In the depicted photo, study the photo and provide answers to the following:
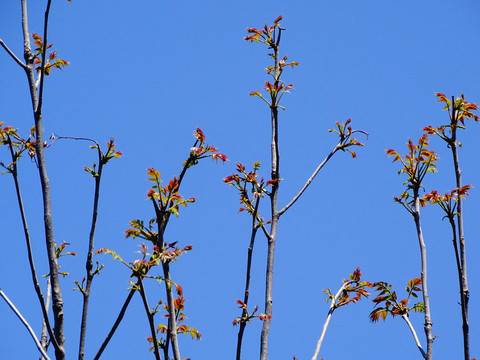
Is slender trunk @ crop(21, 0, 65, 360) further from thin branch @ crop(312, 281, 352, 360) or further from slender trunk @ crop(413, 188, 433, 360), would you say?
slender trunk @ crop(413, 188, 433, 360)

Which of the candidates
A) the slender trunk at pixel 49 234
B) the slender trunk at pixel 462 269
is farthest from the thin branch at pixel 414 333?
the slender trunk at pixel 49 234

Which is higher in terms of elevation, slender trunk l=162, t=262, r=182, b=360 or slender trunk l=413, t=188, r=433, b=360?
slender trunk l=413, t=188, r=433, b=360

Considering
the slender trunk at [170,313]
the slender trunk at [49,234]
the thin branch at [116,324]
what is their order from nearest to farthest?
1. the slender trunk at [170,313]
2. the thin branch at [116,324]
3. the slender trunk at [49,234]

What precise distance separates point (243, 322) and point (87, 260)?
3.95 feet

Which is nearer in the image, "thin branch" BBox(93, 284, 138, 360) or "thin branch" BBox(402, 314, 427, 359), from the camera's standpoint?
"thin branch" BBox(93, 284, 138, 360)

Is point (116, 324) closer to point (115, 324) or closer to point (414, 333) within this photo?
point (115, 324)

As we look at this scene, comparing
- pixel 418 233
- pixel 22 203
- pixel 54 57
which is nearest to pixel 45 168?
pixel 22 203

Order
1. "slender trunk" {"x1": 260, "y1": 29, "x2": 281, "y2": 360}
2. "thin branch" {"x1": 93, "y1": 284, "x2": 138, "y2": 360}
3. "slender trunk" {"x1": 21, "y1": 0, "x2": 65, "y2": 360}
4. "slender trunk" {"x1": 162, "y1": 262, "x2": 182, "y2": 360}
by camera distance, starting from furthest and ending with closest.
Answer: "slender trunk" {"x1": 260, "y1": 29, "x2": 281, "y2": 360}
"slender trunk" {"x1": 21, "y1": 0, "x2": 65, "y2": 360}
"thin branch" {"x1": 93, "y1": 284, "x2": 138, "y2": 360}
"slender trunk" {"x1": 162, "y1": 262, "x2": 182, "y2": 360}

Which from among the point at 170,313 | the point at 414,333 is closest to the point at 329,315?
the point at 414,333

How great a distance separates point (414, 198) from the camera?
4.64 meters

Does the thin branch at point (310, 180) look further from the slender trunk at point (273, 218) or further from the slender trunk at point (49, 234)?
the slender trunk at point (49, 234)

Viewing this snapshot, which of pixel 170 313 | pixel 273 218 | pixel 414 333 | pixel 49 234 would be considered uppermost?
pixel 273 218

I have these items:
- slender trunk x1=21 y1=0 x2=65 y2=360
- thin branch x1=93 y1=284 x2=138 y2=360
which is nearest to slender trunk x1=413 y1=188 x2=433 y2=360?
thin branch x1=93 y1=284 x2=138 y2=360

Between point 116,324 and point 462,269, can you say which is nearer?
point 116,324
